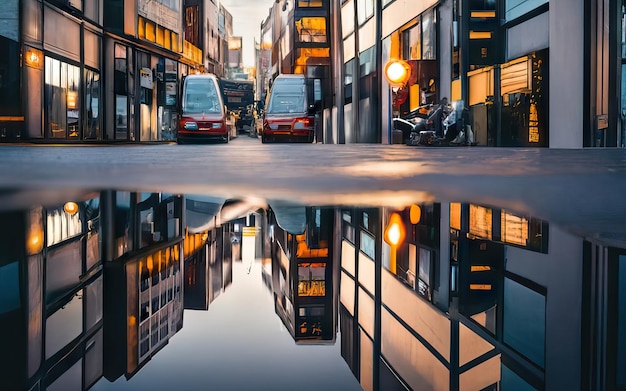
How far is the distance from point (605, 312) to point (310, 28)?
64458mm

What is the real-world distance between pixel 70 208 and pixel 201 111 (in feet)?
93.8

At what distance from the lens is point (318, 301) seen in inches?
94.0

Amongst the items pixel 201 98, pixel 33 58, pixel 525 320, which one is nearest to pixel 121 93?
pixel 201 98

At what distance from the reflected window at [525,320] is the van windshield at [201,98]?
31000 millimetres

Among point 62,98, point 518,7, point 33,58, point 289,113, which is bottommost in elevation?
point 289,113

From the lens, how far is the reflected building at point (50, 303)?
1506mm

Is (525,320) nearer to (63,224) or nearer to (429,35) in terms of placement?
(63,224)

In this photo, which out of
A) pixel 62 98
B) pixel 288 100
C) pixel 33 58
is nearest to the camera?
pixel 33 58

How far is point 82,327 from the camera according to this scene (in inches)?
75.2

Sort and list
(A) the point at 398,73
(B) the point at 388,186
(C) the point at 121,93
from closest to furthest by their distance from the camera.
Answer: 1. (B) the point at 388,186
2. (A) the point at 398,73
3. (C) the point at 121,93

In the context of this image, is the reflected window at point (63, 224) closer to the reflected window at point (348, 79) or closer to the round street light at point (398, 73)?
the round street light at point (398, 73)

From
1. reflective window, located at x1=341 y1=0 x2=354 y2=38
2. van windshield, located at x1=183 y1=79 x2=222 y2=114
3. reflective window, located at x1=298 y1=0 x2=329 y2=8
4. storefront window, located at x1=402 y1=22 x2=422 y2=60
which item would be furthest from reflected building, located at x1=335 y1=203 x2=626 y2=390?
reflective window, located at x1=298 y1=0 x2=329 y2=8

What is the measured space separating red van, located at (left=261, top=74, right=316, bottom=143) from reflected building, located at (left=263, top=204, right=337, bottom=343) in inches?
1145

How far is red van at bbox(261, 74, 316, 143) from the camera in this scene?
3391 cm
